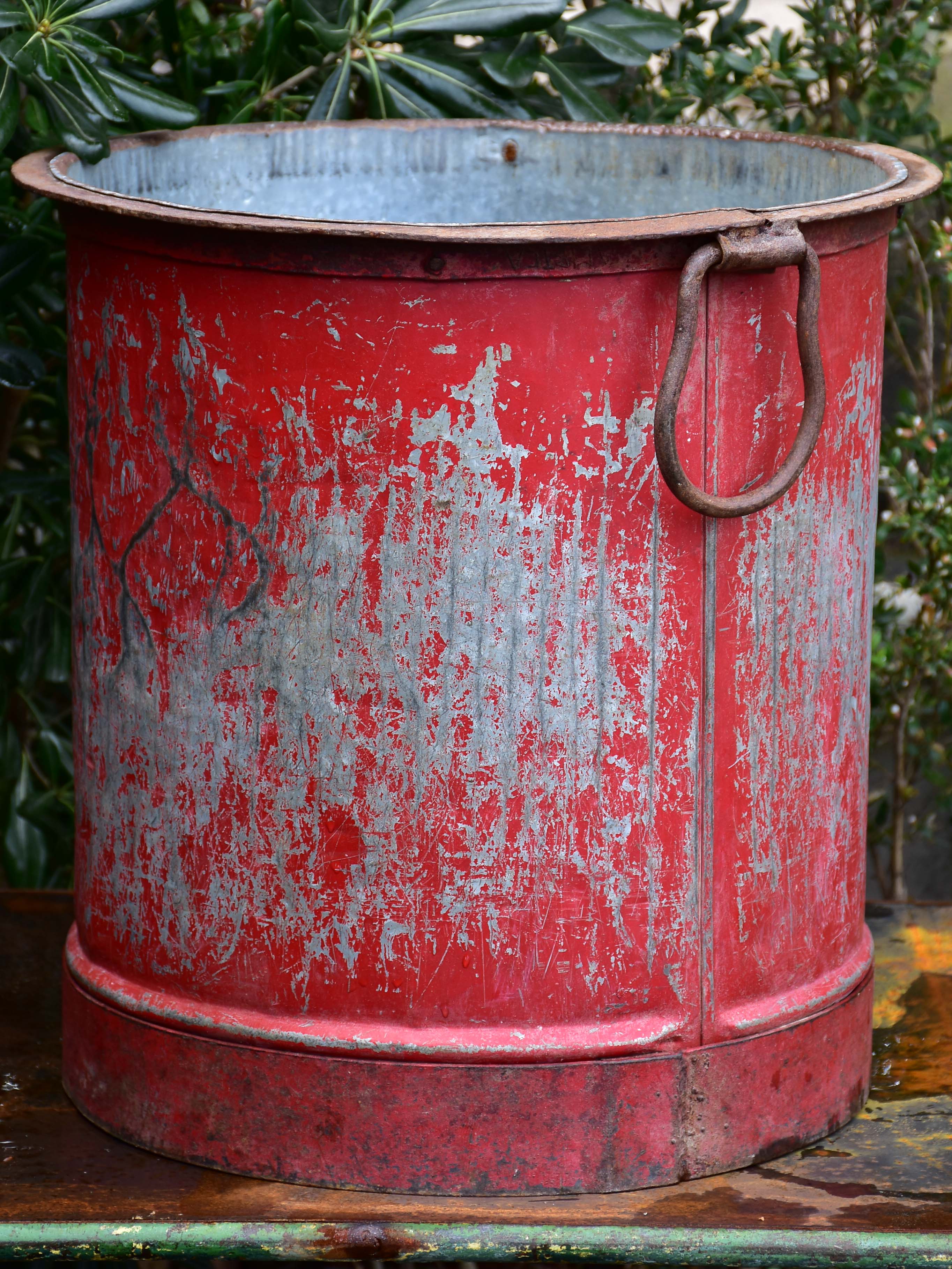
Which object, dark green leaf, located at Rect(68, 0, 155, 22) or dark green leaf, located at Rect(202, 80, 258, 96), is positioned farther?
dark green leaf, located at Rect(202, 80, 258, 96)

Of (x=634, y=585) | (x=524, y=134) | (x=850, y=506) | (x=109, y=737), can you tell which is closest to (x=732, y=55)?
(x=524, y=134)

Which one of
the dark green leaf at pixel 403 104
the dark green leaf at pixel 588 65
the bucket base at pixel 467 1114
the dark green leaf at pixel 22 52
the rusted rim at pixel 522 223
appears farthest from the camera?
the dark green leaf at pixel 588 65

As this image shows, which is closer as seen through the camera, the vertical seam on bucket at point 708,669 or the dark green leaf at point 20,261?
the vertical seam on bucket at point 708,669

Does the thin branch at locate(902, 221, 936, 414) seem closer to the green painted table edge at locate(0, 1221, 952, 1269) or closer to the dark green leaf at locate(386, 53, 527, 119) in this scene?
the dark green leaf at locate(386, 53, 527, 119)

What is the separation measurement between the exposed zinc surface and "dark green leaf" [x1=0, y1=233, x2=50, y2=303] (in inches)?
18.6

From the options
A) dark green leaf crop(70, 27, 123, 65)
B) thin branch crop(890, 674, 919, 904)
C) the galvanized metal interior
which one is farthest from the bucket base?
thin branch crop(890, 674, 919, 904)

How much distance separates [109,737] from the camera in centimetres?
182

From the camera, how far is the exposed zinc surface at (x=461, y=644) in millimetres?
1592

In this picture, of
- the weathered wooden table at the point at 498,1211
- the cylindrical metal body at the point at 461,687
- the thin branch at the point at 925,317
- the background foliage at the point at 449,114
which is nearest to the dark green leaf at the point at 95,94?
the background foliage at the point at 449,114

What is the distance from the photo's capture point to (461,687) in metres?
1.64

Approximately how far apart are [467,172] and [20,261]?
601 millimetres

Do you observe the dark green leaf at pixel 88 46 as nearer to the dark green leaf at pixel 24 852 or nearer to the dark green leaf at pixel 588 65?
the dark green leaf at pixel 588 65

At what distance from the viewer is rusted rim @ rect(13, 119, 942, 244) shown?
152 cm

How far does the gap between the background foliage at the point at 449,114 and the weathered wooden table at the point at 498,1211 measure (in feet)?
2.90
